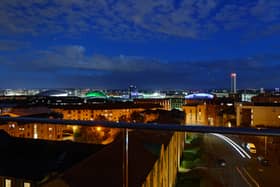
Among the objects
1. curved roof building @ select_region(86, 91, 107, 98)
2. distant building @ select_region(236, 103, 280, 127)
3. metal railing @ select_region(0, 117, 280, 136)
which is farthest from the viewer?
curved roof building @ select_region(86, 91, 107, 98)

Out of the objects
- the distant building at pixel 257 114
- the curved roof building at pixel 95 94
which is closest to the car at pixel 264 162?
the distant building at pixel 257 114

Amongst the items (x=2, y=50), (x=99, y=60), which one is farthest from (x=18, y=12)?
(x=99, y=60)

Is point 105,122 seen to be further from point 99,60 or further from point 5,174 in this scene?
point 99,60

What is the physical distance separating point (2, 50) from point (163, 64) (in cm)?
5289

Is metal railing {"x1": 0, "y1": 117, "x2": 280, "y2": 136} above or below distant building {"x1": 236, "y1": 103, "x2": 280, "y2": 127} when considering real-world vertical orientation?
above

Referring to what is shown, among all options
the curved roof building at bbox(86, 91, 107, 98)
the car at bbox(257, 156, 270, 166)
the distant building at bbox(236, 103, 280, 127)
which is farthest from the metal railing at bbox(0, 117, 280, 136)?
the curved roof building at bbox(86, 91, 107, 98)

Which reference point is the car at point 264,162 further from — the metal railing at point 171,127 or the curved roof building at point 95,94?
the curved roof building at point 95,94

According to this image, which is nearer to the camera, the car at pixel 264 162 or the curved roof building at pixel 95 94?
the car at pixel 264 162

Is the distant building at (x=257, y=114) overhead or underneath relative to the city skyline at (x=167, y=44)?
underneath

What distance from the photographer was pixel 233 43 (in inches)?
2263

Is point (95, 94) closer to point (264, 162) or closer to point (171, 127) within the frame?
point (264, 162)

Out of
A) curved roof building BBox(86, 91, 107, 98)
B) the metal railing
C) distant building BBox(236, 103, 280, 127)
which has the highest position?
the metal railing

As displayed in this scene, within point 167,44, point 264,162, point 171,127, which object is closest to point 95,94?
point 167,44

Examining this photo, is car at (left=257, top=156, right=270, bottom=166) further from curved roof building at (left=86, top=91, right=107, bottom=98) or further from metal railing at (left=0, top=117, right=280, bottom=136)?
curved roof building at (left=86, top=91, right=107, bottom=98)
